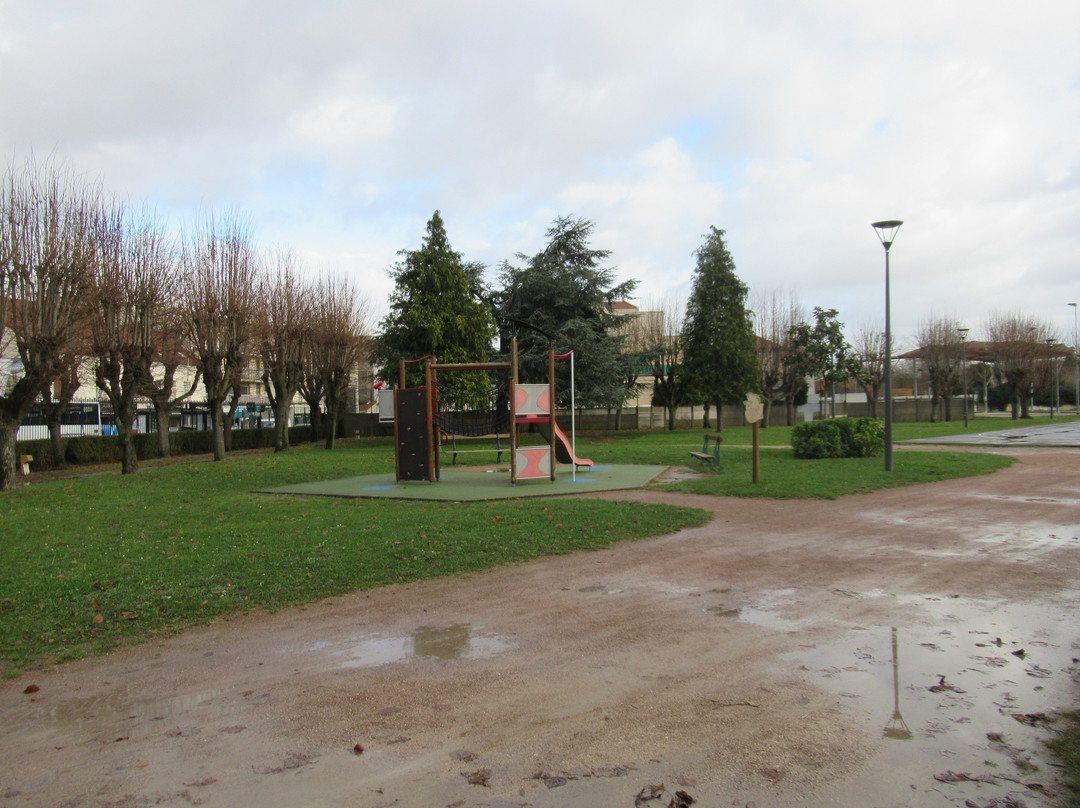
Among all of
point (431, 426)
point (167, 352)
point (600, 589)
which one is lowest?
point (600, 589)

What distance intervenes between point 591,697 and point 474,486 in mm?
11616

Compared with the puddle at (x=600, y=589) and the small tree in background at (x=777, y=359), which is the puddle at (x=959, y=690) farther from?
the small tree in background at (x=777, y=359)

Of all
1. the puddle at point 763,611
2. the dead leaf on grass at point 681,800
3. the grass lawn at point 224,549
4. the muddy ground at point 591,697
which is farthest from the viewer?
the grass lawn at point 224,549

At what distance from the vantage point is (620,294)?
1469 inches

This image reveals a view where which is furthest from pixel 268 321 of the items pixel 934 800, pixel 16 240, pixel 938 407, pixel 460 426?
pixel 938 407

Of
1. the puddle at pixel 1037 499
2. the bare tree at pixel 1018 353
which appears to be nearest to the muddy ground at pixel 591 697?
the puddle at pixel 1037 499

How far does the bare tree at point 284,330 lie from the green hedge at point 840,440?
20643 millimetres

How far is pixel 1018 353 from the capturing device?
50.1m

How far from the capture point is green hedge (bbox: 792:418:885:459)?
66.7 feet

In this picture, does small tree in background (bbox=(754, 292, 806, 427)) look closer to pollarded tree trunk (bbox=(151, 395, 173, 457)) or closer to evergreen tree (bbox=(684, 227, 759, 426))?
evergreen tree (bbox=(684, 227, 759, 426))

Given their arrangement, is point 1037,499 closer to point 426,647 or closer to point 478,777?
point 426,647

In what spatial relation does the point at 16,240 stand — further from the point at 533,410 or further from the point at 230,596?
the point at 230,596

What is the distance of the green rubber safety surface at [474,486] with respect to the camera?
14.4 metres

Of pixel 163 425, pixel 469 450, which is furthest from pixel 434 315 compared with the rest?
pixel 163 425
